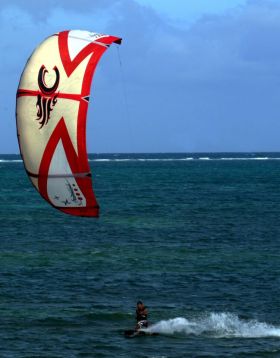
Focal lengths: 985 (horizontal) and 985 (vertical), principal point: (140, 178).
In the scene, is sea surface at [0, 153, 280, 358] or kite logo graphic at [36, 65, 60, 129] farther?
sea surface at [0, 153, 280, 358]

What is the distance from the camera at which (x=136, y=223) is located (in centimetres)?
8556

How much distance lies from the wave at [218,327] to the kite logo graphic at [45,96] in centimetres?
1394

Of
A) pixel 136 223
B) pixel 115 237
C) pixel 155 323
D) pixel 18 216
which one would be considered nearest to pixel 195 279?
pixel 155 323

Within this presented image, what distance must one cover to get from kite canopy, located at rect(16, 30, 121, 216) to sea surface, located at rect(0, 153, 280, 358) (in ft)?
32.0

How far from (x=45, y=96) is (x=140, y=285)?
23195 mm

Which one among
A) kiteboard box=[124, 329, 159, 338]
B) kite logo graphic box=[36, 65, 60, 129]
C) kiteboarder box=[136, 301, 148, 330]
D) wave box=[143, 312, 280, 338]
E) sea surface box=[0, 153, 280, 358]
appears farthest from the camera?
wave box=[143, 312, 280, 338]

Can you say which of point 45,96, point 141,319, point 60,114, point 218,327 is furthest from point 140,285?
point 45,96

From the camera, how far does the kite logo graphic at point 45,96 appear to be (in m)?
29.1

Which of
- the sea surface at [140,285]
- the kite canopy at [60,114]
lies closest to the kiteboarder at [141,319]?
the sea surface at [140,285]

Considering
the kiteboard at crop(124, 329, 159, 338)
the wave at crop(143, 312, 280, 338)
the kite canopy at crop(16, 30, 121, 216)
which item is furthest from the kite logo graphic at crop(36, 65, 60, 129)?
the wave at crop(143, 312, 280, 338)

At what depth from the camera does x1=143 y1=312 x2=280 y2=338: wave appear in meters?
40.6

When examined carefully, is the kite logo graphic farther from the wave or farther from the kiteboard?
the wave

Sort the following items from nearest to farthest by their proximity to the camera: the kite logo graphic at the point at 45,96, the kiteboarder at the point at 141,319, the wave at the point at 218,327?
1. the kite logo graphic at the point at 45,96
2. the kiteboarder at the point at 141,319
3. the wave at the point at 218,327

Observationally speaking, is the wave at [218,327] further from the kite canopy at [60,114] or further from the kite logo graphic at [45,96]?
the kite logo graphic at [45,96]
